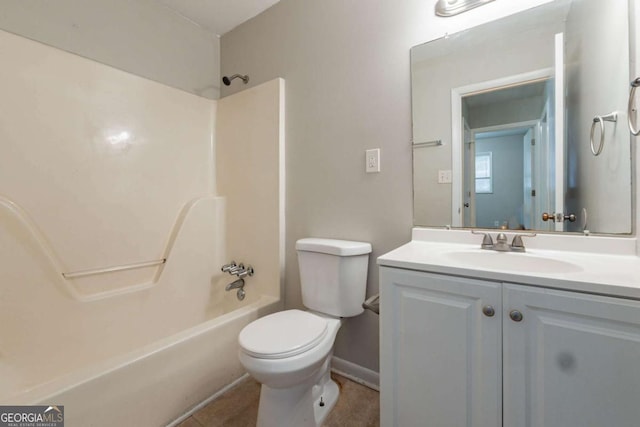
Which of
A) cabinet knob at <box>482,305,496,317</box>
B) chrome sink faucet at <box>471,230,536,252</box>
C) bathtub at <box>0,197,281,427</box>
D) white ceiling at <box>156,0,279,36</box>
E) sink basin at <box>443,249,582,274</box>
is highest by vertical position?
white ceiling at <box>156,0,279,36</box>

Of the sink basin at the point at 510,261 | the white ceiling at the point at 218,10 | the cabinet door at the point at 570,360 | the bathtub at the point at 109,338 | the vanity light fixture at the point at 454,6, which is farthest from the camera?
the white ceiling at the point at 218,10

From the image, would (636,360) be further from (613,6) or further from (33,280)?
(33,280)

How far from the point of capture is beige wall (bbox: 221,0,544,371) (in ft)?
4.35

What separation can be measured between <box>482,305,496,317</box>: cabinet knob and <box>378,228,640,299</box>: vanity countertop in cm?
8

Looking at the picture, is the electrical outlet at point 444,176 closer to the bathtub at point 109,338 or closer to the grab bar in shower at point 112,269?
the bathtub at point 109,338

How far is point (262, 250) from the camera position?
1.82m

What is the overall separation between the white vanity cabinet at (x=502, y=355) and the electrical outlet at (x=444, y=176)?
0.61 meters

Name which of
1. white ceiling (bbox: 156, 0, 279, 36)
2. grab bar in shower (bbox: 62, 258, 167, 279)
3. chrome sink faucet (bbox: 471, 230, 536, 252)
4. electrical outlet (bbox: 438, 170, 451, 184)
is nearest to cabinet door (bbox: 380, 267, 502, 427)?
chrome sink faucet (bbox: 471, 230, 536, 252)

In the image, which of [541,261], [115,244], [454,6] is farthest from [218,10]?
[541,261]

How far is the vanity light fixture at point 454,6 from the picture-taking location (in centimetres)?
114

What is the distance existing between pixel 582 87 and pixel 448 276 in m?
0.94

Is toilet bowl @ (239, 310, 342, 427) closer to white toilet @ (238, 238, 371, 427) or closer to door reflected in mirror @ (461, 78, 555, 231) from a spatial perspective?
white toilet @ (238, 238, 371, 427)

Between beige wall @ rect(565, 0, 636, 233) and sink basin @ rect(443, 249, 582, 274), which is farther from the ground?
beige wall @ rect(565, 0, 636, 233)

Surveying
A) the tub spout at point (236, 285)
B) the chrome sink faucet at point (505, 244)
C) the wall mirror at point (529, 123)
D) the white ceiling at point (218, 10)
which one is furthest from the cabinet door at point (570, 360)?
the white ceiling at point (218, 10)
